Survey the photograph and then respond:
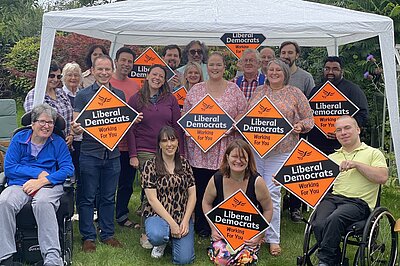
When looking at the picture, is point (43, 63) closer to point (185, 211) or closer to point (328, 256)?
point (185, 211)

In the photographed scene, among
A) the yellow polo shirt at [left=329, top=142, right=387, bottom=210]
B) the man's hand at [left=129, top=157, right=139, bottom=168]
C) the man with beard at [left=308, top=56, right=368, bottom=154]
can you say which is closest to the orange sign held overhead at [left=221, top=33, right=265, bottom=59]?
the man with beard at [left=308, top=56, right=368, bottom=154]

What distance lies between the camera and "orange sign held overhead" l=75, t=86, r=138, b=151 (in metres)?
4.80

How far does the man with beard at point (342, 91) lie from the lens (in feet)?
18.2

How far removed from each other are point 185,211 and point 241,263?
69 centimetres

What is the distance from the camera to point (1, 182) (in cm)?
455

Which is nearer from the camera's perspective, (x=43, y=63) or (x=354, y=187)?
(x=354, y=187)

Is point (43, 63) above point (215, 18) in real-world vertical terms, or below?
below

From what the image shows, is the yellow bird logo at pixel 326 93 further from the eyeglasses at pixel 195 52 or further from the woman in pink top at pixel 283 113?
the eyeglasses at pixel 195 52

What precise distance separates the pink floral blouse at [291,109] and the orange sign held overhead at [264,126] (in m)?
0.09

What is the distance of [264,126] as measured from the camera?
→ 4934 mm

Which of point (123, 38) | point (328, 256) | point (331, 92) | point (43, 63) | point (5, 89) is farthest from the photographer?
point (5, 89)

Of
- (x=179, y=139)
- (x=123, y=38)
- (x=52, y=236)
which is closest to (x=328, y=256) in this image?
(x=179, y=139)

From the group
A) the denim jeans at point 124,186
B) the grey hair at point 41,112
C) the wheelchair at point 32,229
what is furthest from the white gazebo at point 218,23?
the denim jeans at point 124,186

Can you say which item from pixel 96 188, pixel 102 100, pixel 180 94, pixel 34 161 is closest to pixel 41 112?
pixel 34 161
